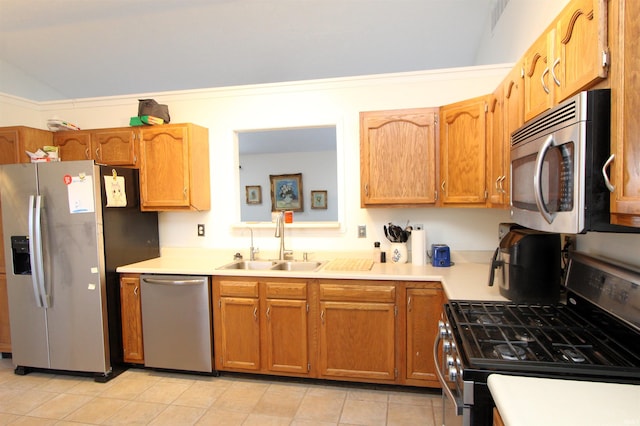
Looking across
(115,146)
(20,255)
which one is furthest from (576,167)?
(20,255)

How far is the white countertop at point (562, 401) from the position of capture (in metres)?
0.83

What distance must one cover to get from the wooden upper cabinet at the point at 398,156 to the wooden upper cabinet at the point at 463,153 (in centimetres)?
8

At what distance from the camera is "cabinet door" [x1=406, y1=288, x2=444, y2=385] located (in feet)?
7.77

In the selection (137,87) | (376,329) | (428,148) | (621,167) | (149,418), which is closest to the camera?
(621,167)

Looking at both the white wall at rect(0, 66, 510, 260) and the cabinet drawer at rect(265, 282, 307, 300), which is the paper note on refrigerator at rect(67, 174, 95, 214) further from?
the cabinet drawer at rect(265, 282, 307, 300)

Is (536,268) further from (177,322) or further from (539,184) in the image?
(177,322)

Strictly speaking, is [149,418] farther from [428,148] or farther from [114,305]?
[428,148]

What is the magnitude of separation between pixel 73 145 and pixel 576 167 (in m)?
3.87

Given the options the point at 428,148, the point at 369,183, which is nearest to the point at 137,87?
the point at 369,183

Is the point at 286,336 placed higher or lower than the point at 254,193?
lower

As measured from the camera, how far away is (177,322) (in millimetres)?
2686

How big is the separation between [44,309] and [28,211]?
79cm

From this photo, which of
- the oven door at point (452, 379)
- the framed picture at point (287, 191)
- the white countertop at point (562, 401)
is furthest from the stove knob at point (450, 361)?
the framed picture at point (287, 191)

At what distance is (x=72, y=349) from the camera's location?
8.95 feet
